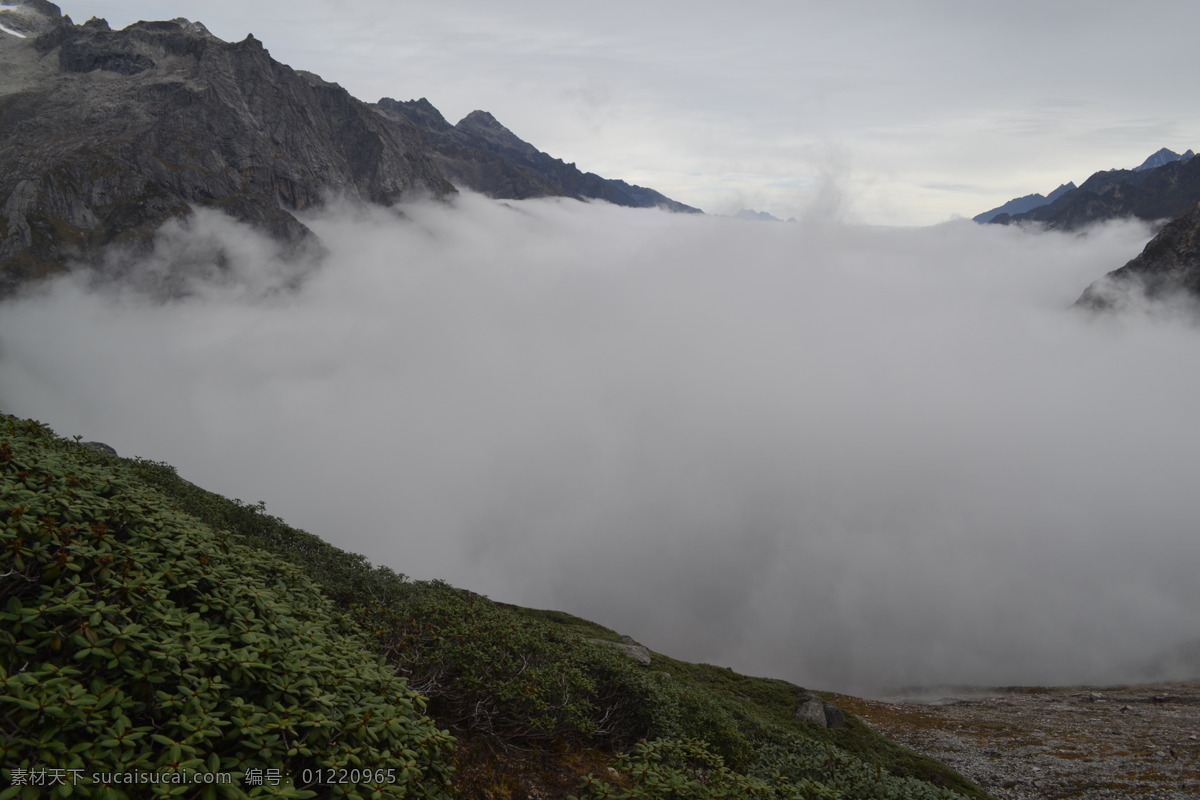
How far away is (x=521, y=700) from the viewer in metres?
17.7

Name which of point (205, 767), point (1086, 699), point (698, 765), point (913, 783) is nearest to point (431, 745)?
point (205, 767)

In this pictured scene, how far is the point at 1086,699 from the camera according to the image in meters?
113

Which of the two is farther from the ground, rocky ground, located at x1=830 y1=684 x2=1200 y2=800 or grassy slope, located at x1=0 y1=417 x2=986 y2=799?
grassy slope, located at x1=0 y1=417 x2=986 y2=799

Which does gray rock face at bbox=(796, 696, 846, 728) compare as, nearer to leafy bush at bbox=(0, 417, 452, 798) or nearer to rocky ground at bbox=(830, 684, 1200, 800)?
rocky ground at bbox=(830, 684, 1200, 800)

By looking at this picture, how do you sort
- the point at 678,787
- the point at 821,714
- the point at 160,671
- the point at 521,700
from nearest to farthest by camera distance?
the point at 160,671
the point at 678,787
the point at 521,700
the point at 821,714

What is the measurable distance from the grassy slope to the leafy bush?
442mm

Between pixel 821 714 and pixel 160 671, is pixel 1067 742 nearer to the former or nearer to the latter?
pixel 821 714

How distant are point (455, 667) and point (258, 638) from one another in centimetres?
981

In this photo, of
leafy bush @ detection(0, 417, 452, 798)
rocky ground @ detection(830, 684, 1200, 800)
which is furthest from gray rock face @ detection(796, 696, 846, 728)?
leafy bush @ detection(0, 417, 452, 798)

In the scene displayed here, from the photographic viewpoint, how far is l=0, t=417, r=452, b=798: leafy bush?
721 centimetres

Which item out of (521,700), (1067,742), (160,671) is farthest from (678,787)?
(1067,742)

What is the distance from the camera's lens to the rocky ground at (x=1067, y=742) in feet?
169

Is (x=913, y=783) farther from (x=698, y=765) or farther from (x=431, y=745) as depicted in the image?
(x=431, y=745)

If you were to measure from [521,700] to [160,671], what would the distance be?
37.7 ft
